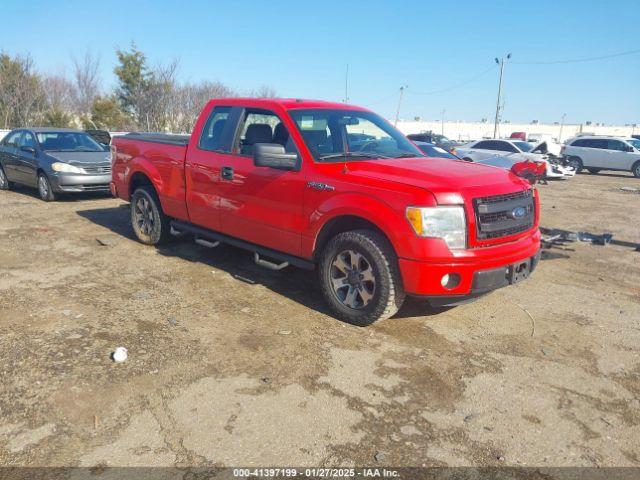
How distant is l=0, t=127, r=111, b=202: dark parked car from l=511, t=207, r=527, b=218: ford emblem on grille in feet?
28.8

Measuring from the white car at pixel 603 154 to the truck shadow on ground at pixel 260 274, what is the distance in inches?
856

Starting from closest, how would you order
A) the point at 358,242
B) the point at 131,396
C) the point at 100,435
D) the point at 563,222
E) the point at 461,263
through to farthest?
1. the point at 100,435
2. the point at 131,396
3. the point at 461,263
4. the point at 358,242
5. the point at 563,222

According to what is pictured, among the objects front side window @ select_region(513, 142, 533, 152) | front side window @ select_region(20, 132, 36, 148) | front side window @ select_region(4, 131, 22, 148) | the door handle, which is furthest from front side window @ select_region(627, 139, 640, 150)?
front side window @ select_region(4, 131, 22, 148)

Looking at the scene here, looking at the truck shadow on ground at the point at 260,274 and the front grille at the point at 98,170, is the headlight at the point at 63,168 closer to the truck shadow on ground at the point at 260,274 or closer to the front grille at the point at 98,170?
the front grille at the point at 98,170

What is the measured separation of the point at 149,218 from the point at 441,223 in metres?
4.40

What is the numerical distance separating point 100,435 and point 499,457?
221 centimetres

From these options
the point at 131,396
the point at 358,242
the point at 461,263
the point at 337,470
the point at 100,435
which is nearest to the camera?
the point at 337,470

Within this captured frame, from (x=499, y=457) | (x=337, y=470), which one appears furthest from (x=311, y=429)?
(x=499, y=457)

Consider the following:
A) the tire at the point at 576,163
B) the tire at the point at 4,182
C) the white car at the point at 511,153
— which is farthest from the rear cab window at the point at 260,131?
the tire at the point at 576,163

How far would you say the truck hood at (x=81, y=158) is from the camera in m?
10.3

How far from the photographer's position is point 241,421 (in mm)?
2953

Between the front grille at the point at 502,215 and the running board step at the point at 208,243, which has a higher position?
the front grille at the point at 502,215

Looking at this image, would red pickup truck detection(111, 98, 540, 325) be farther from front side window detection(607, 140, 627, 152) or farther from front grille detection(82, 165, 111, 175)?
front side window detection(607, 140, 627, 152)

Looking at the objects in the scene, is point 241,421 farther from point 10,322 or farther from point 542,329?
point 542,329
